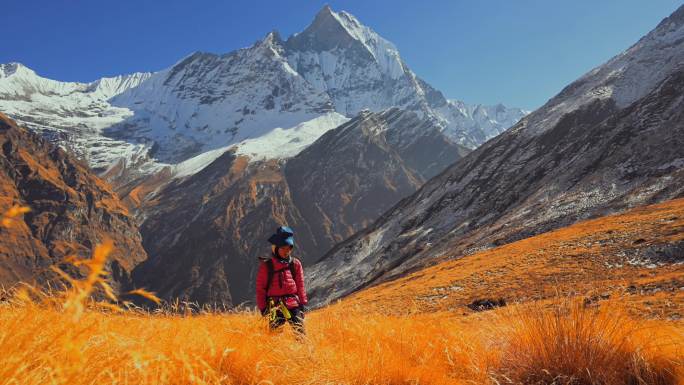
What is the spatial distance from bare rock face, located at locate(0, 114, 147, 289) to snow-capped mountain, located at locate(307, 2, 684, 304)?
11395 centimetres

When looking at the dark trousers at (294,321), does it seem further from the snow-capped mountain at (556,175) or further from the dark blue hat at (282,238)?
the snow-capped mountain at (556,175)

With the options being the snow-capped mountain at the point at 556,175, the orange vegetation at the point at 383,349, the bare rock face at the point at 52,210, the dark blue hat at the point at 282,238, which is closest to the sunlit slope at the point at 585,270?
the dark blue hat at the point at 282,238

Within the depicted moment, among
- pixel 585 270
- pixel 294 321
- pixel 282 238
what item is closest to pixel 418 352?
pixel 294 321

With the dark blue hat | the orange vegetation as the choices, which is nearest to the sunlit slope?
the dark blue hat

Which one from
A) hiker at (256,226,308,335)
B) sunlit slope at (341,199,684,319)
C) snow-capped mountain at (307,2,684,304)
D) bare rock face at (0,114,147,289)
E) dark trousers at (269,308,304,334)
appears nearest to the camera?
dark trousers at (269,308,304,334)

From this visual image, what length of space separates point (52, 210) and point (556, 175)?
169033 mm

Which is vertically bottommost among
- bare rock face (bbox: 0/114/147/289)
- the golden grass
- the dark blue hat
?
the golden grass

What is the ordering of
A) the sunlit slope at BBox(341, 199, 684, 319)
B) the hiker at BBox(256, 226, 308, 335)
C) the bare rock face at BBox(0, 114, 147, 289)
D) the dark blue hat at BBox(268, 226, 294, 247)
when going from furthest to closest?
1. the bare rock face at BBox(0, 114, 147, 289)
2. the sunlit slope at BBox(341, 199, 684, 319)
3. the dark blue hat at BBox(268, 226, 294, 247)
4. the hiker at BBox(256, 226, 308, 335)

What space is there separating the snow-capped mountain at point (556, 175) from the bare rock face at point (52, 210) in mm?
113954

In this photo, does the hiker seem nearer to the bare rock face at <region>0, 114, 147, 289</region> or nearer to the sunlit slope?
the sunlit slope

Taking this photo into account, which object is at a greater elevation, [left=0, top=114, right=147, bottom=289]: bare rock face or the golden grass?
[left=0, top=114, right=147, bottom=289]: bare rock face

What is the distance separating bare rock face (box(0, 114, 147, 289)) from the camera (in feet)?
473

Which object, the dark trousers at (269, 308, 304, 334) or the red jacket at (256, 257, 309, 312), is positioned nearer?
the dark trousers at (269, 308, 304, 334)

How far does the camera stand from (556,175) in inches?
2041
